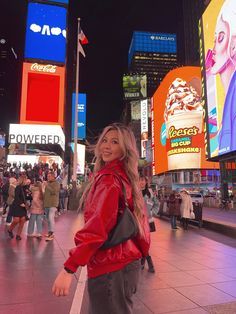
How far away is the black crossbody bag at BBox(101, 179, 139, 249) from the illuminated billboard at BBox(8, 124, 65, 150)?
37.3m

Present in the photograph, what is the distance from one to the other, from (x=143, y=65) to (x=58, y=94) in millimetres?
152522

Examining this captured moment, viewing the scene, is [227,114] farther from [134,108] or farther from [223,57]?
[134,108]

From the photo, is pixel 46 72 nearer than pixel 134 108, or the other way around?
pixel 46 72

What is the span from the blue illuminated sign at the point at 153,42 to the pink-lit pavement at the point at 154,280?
188083 millimetres

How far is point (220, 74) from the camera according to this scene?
94.2 feet

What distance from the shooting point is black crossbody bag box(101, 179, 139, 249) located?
199 cm

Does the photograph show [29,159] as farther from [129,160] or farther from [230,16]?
[129,160]

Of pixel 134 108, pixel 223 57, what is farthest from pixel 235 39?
pixel 134 108

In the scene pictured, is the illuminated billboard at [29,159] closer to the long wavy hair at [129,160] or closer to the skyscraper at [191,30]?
the long wavy hair at [129,160]

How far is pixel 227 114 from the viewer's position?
26.9 m

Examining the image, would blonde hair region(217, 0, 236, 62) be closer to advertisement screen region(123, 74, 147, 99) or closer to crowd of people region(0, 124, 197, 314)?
crowd of people region(0, 124, 197, 314)

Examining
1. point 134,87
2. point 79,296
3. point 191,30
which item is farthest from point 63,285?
point 134,87

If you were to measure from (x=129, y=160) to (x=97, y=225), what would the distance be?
0.58 meters

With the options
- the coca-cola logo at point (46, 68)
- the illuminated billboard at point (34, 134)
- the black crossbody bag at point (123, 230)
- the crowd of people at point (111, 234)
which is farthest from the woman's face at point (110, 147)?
the coca-cola logo at point (46, 68)
